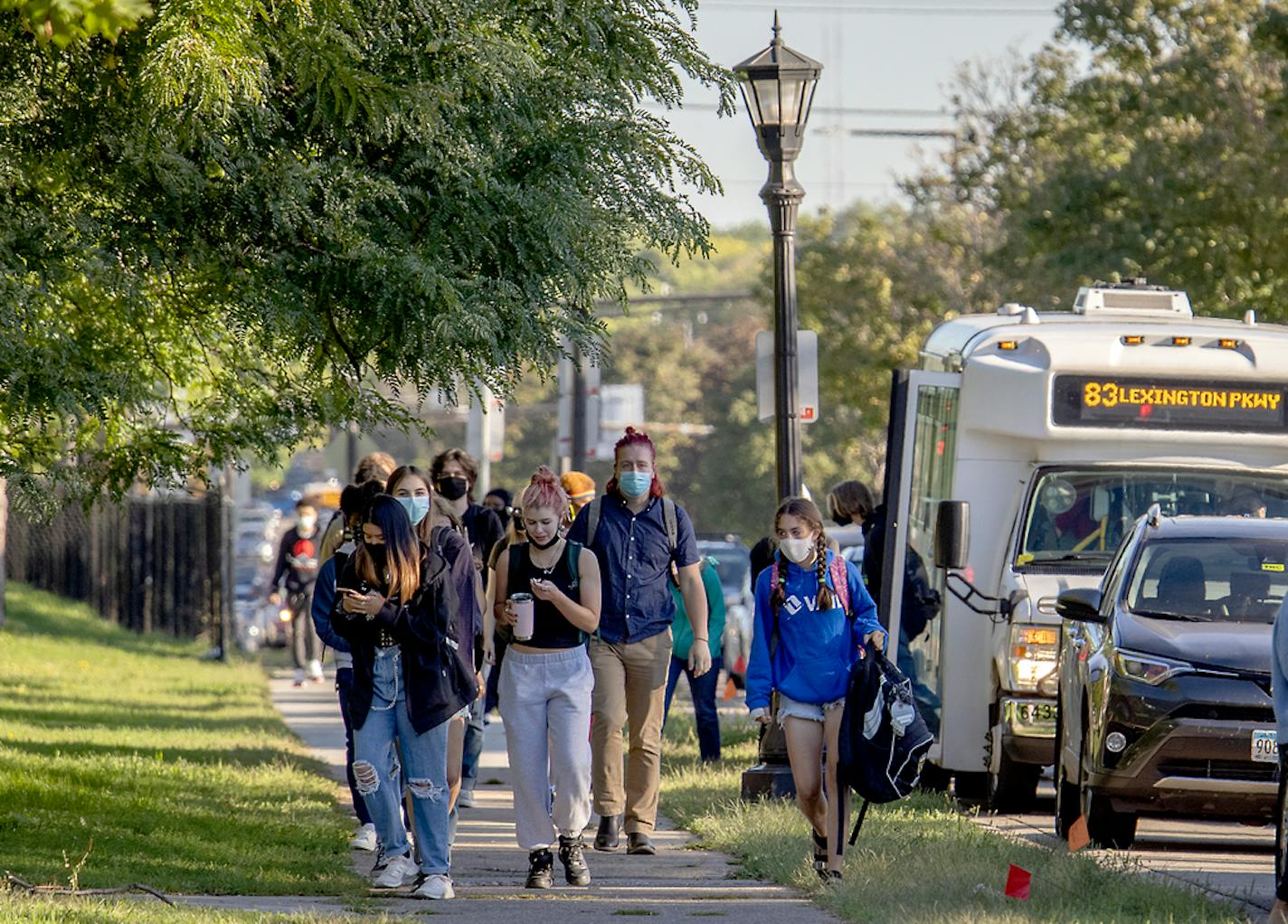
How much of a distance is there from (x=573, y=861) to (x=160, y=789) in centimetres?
415

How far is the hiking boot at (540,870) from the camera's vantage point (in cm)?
976

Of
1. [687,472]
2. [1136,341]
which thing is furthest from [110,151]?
[687,472]

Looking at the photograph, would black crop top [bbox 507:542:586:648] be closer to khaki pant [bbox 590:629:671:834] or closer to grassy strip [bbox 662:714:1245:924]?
khaki pant [bbox 590:629:671:834]

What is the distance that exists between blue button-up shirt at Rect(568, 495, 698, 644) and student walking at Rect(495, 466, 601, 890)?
90 cm

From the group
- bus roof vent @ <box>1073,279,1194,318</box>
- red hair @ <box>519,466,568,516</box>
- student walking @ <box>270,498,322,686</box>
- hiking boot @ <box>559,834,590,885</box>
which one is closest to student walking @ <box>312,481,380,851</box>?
red hair @ <box>519,466,568,516</box>

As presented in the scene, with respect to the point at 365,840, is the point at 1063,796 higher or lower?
higher

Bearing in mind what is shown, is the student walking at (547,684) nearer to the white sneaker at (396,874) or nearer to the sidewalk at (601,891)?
the sidewalk at (601,891)

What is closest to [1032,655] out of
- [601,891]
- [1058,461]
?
[1058,461]

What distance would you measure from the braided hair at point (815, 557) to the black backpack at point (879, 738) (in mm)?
328

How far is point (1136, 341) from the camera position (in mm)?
13750

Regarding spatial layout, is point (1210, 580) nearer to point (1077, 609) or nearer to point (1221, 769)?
point (1077, 609)

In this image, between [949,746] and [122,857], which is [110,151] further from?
[949,746]

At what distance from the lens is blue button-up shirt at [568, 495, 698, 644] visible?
35.8 feet

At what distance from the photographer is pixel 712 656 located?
13.9 m
